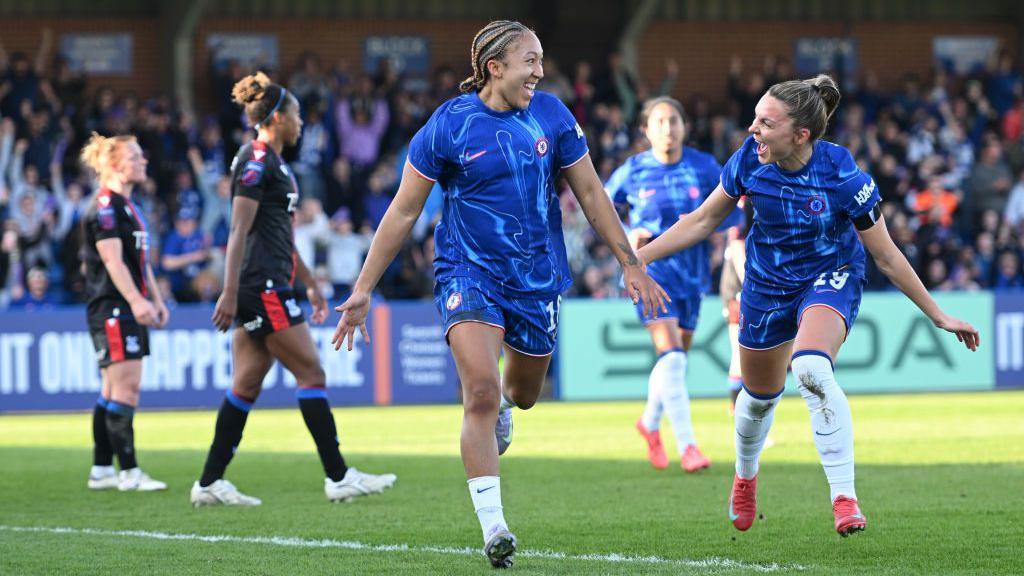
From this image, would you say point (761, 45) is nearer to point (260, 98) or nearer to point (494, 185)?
point (260, 98)

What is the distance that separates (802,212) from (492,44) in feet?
5.28

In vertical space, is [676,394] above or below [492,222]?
below

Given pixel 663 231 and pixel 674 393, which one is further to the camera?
pixel 663 231

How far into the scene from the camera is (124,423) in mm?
9828

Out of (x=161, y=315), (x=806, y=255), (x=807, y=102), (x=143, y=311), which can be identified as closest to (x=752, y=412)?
(x=806, y=255)

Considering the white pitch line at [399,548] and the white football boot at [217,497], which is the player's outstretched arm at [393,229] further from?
the white football boot at [217,497]

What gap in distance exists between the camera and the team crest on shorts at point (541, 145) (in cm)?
646

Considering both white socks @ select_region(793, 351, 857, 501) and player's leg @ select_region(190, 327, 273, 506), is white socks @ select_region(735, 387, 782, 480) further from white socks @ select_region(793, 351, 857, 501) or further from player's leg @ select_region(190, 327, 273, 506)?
player's leg @ select_region(190, 327, 273, 506)

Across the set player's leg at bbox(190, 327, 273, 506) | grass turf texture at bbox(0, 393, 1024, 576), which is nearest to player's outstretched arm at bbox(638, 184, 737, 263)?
grass turf texture at bbox(0, 393, 1024, 576)

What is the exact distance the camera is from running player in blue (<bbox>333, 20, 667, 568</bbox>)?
630 centimetres

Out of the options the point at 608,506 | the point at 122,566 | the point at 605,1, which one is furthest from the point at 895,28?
the point at 122,566

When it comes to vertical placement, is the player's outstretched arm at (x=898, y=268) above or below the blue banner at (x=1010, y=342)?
above

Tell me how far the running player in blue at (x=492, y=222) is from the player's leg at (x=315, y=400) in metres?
2.50

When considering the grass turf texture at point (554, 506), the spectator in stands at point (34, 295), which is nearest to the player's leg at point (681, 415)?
the grass turf texture at point (554, 506)
